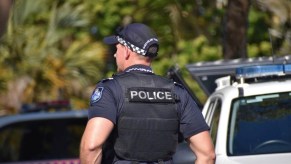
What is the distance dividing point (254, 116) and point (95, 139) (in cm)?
256

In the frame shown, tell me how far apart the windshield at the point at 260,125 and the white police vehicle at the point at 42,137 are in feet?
13.4

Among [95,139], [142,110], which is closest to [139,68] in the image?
[142,110]

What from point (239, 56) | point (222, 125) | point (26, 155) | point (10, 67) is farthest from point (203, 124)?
point (10, 67)

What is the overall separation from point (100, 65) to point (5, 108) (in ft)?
6.28

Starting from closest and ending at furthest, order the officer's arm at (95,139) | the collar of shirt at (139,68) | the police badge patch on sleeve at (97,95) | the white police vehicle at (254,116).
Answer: the officer's arm at (95,139), the police badge patch on sleeve at (97,95), the collar of shirt at (139,68), the white police vehicle at (254,116)

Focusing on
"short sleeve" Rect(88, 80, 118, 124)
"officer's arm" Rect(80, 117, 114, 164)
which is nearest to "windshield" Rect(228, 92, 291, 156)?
"short sleeve" Rect(88, 80, 118, 124)

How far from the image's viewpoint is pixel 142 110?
505 cm

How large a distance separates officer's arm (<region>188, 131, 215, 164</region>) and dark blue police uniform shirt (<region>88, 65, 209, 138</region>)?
3cm

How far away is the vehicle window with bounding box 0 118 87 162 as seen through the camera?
11070mm

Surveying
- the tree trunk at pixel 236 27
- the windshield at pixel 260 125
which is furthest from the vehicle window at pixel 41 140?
the windshield at pixel 260 125

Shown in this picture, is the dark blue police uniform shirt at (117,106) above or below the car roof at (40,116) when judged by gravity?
above

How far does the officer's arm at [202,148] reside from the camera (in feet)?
16.4

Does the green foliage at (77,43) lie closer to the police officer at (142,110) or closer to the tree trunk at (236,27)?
the tree trunk at (236,27)

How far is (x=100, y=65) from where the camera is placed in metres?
18.1
